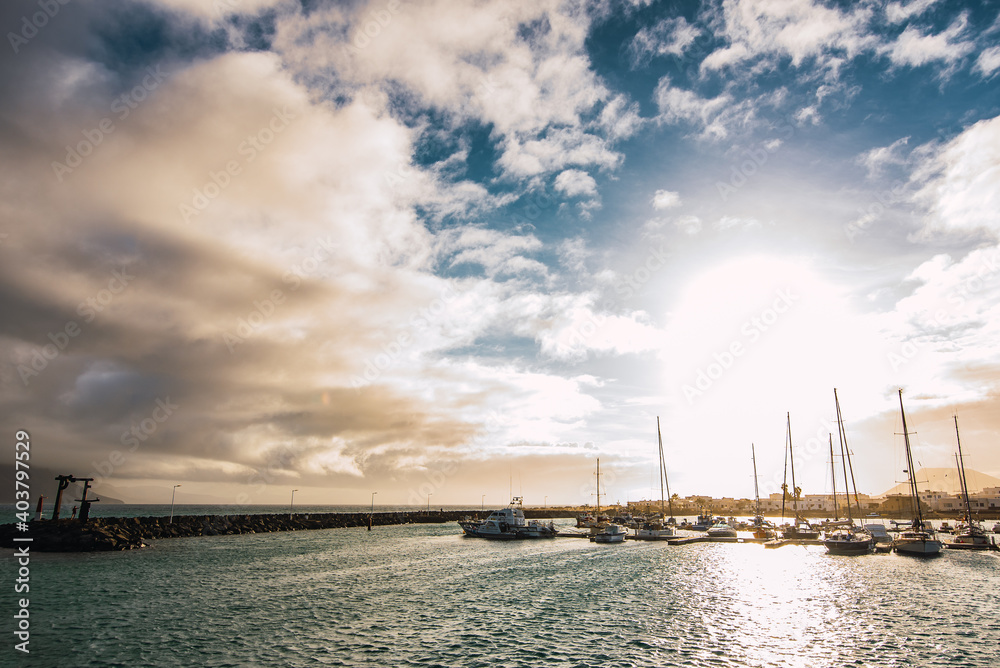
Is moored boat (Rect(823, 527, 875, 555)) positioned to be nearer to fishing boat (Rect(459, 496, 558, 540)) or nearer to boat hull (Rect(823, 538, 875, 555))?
boat hull (Rect(823, 538, 875, 555))

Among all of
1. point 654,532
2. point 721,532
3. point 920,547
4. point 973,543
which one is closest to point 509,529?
point 654,532

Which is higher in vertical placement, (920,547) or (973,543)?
(920,547)

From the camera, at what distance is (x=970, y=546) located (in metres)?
73.2

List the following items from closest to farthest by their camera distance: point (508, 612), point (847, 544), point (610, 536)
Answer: point (508, 612), point (847, 544), point (610, 536)

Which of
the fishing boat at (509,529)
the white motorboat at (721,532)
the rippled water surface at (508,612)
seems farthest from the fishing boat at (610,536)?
the rippled water surface at (508,612)

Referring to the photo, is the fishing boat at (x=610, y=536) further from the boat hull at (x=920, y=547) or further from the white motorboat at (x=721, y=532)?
the boat hull at (x=920, y=547)

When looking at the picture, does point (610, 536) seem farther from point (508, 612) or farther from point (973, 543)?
point (508, 612)

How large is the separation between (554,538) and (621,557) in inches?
1476

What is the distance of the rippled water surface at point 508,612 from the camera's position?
26375 mm

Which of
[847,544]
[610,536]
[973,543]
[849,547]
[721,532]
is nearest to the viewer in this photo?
[849,547]

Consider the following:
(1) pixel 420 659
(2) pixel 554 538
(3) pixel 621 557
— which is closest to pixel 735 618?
(1) pixel 420 659

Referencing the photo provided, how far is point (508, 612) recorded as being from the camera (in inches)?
1433

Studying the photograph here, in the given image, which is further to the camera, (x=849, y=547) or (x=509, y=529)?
(x=509, y=529)

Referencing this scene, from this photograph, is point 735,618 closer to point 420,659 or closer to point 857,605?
point 857,605
